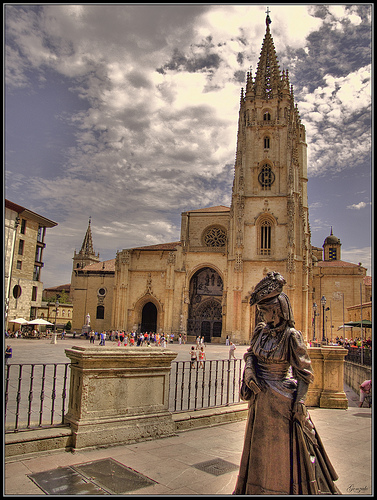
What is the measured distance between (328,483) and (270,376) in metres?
1.02

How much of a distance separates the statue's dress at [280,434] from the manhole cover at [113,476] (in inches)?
46.3

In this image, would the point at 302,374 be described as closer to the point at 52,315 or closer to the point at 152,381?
the point at 152,381

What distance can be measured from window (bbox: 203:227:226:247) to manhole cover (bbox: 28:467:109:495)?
42679 mm

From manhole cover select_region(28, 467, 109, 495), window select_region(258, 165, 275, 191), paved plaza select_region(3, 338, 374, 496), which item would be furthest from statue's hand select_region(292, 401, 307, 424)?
window select_region(258, 165, 275, 191)

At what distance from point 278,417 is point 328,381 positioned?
19.0 feet

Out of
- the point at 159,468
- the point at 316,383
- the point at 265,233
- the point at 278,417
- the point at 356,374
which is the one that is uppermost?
the point at 265,233

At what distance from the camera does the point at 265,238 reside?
4175 cm

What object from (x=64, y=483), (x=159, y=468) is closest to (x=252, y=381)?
(x=159, y=468)

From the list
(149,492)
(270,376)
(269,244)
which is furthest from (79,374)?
(269,244)

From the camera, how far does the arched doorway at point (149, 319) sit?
45.5 meters

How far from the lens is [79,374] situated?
5.03 m

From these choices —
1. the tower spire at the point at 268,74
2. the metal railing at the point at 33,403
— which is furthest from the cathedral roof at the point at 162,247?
the metal railing at the point at 33,403

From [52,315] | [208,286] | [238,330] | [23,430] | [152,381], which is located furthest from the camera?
[52,315]

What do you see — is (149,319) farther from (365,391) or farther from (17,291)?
(365,391)
